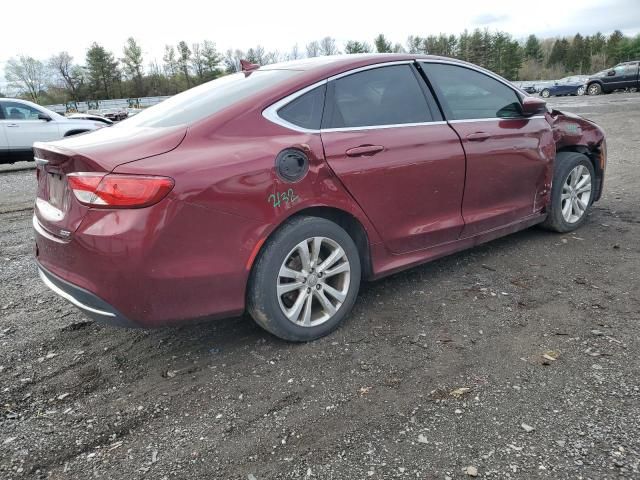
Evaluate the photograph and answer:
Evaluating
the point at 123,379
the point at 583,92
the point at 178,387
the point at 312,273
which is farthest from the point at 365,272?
the point at 583,92

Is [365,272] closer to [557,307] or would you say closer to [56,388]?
[557,307]

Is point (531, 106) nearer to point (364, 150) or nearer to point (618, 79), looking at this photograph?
point (364, 150)

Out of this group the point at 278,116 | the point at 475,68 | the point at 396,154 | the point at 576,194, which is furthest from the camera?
the point at 576,194

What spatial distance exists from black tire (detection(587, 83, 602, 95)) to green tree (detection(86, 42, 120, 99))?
60.0 metres

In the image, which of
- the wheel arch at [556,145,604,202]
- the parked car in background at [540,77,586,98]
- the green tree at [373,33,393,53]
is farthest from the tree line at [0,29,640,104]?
the wheel arch at [556,145,604,202]

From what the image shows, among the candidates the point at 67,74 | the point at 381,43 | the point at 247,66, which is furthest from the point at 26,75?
the point at 247,66

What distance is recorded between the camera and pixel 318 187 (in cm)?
288

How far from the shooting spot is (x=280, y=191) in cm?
273

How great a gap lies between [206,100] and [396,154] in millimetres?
1230

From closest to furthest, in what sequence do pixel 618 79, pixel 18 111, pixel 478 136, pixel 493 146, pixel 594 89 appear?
pixel 478 136, pixel 493 146, pixel 18 111, pixel 618 79, pixel 594 89

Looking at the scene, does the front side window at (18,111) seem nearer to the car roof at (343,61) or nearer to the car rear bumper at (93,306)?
the car roof at (343,61)

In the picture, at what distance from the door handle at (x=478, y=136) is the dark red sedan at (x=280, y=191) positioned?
1 centimetres

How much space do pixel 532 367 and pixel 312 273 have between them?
50.6 inches

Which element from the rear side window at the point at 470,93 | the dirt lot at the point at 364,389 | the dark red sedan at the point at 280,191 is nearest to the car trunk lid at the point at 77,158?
the dark red sedan at the point at 280,191
